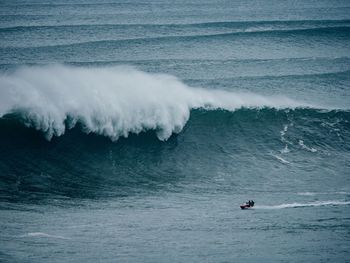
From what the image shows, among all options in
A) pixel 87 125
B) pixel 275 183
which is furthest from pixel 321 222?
pixel 87 125

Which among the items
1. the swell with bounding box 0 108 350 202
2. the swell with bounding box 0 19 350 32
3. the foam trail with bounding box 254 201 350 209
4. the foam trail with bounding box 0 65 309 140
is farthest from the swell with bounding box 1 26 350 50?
the foam trail with bounding box 254 201 350 209

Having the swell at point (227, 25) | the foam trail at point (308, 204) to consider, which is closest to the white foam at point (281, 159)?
the foam trail at point (308, 204)

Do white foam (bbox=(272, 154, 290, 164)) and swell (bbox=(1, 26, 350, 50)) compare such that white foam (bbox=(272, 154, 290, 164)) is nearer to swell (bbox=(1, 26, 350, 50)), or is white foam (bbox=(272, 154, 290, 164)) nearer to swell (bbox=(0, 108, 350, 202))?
swell (bbox=(0, 108, 350, 202))

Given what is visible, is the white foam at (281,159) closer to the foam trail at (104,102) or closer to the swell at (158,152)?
the swell at (158,152)

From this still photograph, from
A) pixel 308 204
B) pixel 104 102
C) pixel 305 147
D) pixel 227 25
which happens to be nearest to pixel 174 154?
pixel 104 102

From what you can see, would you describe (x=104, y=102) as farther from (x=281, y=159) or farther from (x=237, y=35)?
(x=237, y=35)
